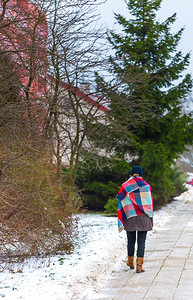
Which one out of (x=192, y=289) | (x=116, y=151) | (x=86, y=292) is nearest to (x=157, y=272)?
(x=192, y=289)

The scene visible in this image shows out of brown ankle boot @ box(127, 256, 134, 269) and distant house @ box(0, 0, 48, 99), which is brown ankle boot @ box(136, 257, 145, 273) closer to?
brown ankle boot @ box(127, 256, 134, 269)

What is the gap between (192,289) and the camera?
5863 mm

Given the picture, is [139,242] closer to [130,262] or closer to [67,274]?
[130,262]

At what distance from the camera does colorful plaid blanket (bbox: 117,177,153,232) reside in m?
7.20

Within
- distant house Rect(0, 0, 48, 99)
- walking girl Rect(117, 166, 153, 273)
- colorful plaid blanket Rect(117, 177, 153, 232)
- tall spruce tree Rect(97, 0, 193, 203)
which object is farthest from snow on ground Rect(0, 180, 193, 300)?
tall spruce tree Rect(97, 0, 193, 203)

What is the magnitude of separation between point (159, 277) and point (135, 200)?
4.52 ft

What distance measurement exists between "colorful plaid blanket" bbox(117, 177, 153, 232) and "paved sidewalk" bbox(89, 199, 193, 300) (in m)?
0.99

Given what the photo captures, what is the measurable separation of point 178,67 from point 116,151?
4505mm

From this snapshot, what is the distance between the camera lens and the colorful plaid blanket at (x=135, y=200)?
7.20 metres

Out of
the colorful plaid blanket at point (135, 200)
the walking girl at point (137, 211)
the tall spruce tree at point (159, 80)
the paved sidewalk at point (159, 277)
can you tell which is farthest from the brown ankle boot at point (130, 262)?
the tall spruce tree at point (159, 80)

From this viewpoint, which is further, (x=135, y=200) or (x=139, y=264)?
(x=135, y=200)

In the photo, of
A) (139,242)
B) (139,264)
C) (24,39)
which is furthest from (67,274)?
(24,39)

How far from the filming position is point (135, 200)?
23.9ft

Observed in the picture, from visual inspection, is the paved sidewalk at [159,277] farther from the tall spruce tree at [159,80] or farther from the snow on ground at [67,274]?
the tall spruce tree at [159,80]
